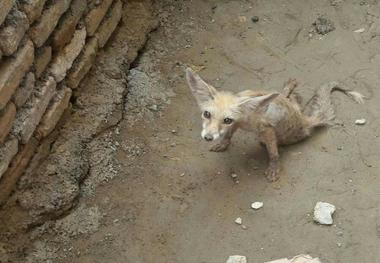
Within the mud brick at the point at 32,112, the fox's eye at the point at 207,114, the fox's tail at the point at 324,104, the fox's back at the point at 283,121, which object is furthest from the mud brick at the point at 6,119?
the fox's tail at the point at 324,104

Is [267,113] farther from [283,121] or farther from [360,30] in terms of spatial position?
[360,30]

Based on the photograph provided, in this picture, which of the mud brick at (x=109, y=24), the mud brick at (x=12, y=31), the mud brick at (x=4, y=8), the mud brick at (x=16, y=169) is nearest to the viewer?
the mud brick at (x=4, y=8)

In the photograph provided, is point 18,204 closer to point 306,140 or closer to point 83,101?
point 83,101

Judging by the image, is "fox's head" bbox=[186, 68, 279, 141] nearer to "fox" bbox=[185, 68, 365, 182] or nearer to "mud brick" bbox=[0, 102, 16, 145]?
"fox" bbox=[185, 68, 365, 182]

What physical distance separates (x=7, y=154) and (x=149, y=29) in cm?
206

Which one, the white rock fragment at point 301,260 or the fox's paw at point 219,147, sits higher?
the white rock fragment at point 301,260

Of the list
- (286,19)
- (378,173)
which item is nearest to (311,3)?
(286,19)

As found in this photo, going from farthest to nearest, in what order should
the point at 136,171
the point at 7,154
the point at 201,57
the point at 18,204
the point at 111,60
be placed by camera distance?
the point at 201,57, the point at 111,60, the point at 136,171, the point at 18,204, the point at 7,154

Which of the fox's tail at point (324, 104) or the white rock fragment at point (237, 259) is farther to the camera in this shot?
the fox's tail at point (324, 104)

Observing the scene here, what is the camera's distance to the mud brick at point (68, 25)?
4.77 metres

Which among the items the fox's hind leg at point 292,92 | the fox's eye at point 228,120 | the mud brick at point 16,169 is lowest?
the mud brick at point 16,169

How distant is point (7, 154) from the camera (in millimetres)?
4359

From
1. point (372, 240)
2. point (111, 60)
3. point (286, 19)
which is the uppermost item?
point (286, 19)

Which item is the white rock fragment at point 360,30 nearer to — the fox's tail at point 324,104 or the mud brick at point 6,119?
the fox's tail at point 324,104
